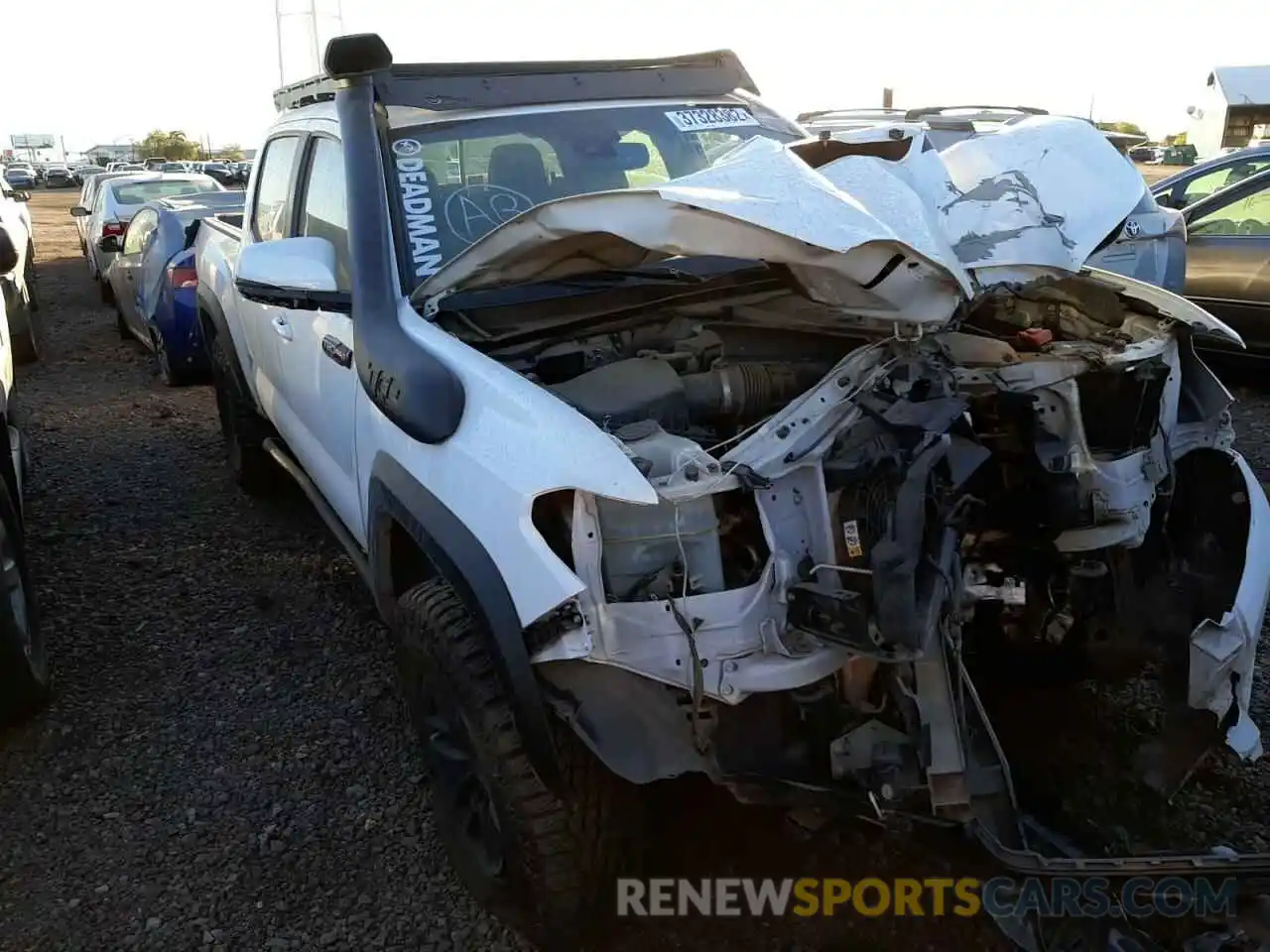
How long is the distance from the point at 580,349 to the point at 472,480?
2.11 ft

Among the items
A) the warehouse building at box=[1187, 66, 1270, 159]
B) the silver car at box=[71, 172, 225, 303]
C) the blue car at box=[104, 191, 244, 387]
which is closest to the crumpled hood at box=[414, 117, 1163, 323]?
the blue car at box=[104, 191, 244, 387]

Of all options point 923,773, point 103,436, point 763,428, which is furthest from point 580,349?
point 103,436

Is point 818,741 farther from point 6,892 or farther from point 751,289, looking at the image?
point 6,892

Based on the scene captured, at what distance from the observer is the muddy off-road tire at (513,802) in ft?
7.39

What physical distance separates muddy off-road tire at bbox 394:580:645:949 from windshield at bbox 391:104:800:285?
1067mm

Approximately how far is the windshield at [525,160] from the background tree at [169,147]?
60.7 m

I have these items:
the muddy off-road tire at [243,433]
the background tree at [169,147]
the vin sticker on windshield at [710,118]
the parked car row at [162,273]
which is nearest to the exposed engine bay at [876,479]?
the vin sticker on windshield at [710,118]

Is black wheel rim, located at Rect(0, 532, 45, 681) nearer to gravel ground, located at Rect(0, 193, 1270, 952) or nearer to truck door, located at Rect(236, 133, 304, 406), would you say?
gravel ground, located at Rect(0, 193, 1270, 952)

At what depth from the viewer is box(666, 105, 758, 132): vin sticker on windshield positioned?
11.7 ft

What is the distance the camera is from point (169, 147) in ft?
198

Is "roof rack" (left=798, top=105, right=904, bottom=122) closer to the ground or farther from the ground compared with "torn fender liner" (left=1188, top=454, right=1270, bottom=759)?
farther from the ground

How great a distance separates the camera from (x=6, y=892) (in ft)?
9.31

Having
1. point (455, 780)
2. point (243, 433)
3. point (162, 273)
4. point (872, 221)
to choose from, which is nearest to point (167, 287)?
point (162, 273)

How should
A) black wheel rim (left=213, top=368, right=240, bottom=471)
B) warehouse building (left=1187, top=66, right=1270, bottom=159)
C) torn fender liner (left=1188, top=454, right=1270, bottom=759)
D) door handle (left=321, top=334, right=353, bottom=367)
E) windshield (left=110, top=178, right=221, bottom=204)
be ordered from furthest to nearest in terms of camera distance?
warehouse building (left=1187, top=66, right=1270, bottom=159), windshield (left=110, top=178, right=221, bottom=204), black wheel rim (left=213, top=368, right=240, bottom=471), door handle (left=321, top=334, right=353, bottom=367), torn fender liner (left=1188, top=454, right=1270, bottom=759)
